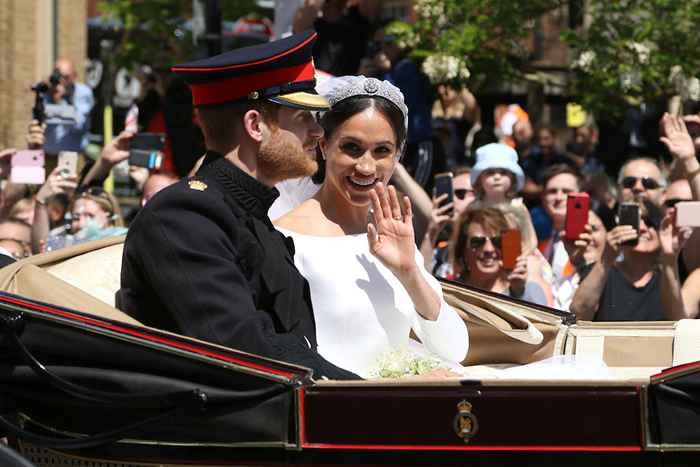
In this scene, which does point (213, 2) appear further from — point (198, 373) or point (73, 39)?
point (73, 39)

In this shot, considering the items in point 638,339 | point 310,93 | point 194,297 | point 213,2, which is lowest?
point 638,339

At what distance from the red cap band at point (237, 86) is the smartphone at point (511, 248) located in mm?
2477

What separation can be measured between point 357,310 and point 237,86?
907 millimetres

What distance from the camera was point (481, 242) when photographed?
624 cm

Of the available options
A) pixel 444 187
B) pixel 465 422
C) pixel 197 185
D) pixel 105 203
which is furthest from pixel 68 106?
pixel 465 422

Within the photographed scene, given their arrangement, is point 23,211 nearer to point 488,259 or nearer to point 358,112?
point 488,259

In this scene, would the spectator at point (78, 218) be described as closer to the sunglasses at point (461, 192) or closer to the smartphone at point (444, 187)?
the smartphone at point (444, 187)

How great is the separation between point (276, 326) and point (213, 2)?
5.09 m

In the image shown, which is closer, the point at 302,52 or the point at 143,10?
the point at 302,52

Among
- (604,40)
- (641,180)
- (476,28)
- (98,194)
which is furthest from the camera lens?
(604,40)

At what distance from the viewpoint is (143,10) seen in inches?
891

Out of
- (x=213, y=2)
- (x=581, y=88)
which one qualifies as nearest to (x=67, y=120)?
(x=213, y=2)

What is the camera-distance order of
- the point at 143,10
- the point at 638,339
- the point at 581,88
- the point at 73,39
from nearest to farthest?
1. the point at 638,339
2. the point at 581,88
3. the point at 73,39
4. the point at 143,10

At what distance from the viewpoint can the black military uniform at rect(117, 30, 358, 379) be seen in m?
3.48
